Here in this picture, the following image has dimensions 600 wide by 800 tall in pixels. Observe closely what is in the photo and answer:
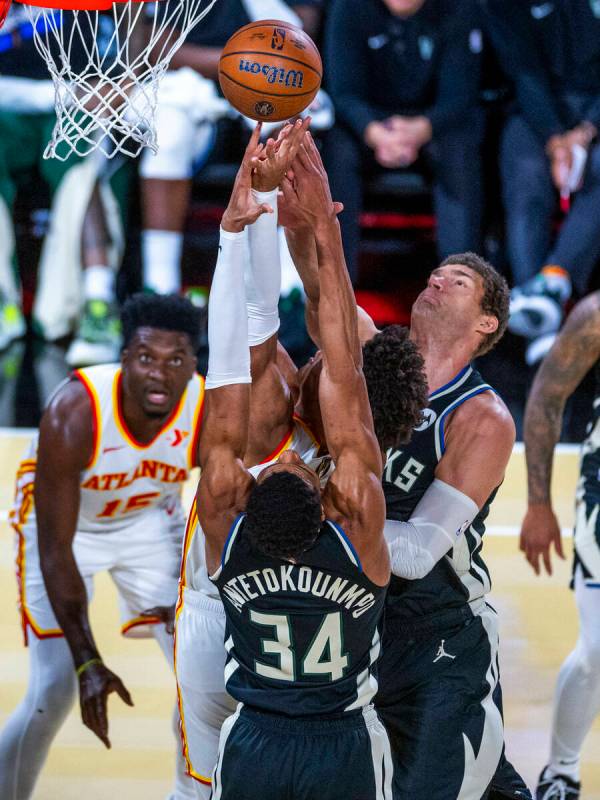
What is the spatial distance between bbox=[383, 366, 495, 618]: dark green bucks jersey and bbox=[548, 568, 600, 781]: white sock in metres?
0.68

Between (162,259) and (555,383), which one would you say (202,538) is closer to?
(555,383)

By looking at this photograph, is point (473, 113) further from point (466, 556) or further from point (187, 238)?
point (466, 556)

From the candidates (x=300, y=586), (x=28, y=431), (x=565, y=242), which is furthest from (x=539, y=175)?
(x=300, y=586)

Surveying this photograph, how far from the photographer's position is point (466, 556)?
3.06m

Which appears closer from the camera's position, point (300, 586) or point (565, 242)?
point (300, 586)

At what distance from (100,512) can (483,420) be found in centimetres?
155

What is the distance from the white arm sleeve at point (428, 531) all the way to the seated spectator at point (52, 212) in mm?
5209

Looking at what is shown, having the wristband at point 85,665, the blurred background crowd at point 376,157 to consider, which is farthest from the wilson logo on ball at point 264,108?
the blurred background crowd at point 376,157

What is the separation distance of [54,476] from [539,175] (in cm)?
517

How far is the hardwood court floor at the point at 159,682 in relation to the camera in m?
3.78

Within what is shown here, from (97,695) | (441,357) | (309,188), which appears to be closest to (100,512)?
(97,695)

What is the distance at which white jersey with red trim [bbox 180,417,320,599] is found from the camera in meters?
3.14

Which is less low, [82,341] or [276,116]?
[276,116]

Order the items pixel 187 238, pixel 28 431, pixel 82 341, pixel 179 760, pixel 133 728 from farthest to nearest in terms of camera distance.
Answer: pixel 187 238 < pixel 82 341 < pixel 28 431 < pixel 133 728 < pixel 179 760
